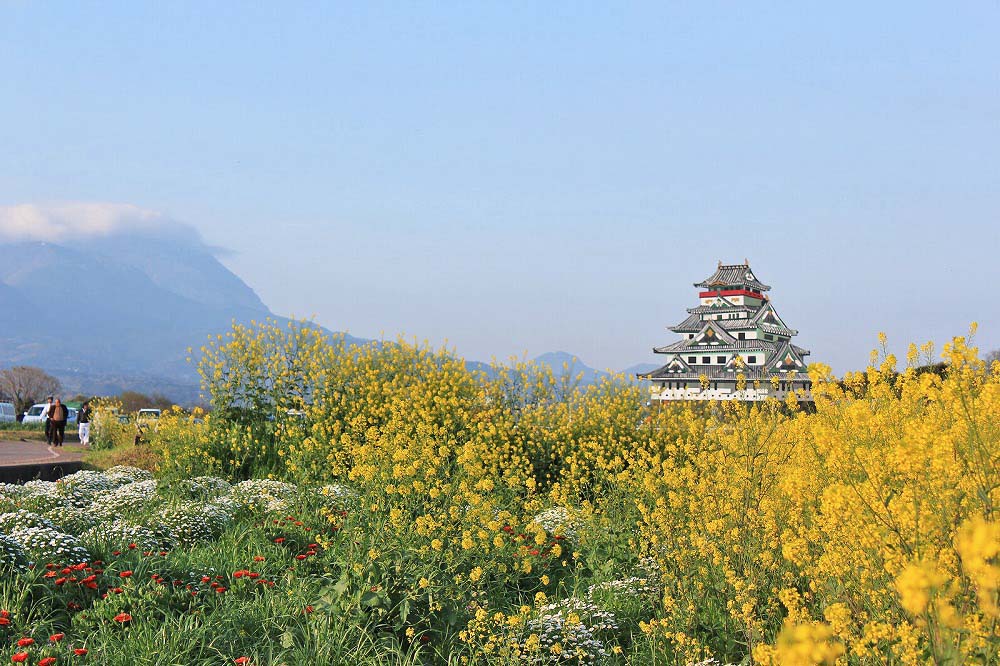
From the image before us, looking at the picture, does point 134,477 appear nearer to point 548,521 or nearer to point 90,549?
point 90,549

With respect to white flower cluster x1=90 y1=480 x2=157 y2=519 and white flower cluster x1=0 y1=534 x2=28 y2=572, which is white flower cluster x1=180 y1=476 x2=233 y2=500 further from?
white flower cluster x1=0 y1=534 x2=28 y2=572

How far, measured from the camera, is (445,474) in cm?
637

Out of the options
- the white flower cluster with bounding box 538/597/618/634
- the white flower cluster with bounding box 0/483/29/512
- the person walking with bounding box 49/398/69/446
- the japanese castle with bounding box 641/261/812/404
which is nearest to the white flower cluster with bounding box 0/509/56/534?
the white flower cluster with bounding box 0/483/29/512

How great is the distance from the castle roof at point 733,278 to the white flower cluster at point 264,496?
62.7 meters

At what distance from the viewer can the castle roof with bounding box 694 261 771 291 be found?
6812 cm

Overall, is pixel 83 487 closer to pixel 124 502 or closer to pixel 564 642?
pixel 124 502

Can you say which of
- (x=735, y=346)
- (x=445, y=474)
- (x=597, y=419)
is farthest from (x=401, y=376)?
(x=735, y=346)

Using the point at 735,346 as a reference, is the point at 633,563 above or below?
below

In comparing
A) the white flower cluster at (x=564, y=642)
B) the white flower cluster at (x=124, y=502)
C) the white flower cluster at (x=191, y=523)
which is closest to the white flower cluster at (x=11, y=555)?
the white flower cluster at (x=191, y=523)

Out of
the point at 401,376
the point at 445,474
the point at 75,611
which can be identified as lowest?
the point at 75,611

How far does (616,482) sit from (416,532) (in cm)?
348

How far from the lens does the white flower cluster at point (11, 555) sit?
5.75 meters

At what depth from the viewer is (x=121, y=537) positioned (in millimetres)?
6758

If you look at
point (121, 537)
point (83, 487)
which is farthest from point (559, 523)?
point (83, 487)
